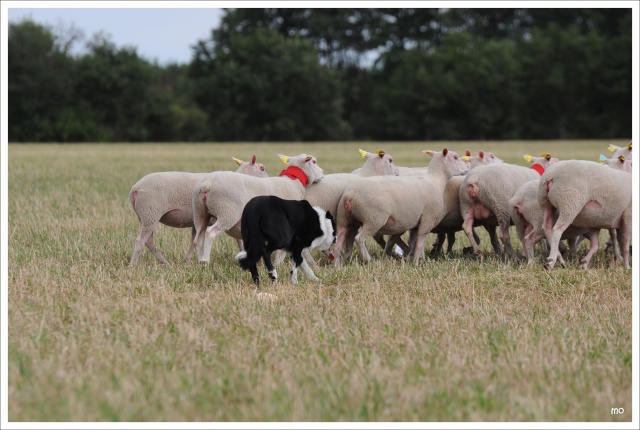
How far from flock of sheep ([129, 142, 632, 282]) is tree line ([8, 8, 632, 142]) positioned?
160ft

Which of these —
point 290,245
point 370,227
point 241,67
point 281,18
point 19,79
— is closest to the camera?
point 290,245

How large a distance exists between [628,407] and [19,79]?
2137 inches

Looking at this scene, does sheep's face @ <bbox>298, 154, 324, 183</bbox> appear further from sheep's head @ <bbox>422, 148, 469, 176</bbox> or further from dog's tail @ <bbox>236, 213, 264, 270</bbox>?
dog's tail @ <bbox>236, 213, 264, 270</bbox>

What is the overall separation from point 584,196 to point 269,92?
51997 mm

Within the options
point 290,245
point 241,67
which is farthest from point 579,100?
point 290,245

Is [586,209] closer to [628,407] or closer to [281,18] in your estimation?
[628,407]

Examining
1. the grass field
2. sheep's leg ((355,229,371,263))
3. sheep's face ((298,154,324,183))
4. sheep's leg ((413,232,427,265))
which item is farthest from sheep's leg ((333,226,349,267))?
sheep's leg ((413,232,427,265))

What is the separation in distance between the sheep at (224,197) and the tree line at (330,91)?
4949 centimetres

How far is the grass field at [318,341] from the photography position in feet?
15.5

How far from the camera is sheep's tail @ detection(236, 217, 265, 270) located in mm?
7789

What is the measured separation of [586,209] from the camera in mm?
9133

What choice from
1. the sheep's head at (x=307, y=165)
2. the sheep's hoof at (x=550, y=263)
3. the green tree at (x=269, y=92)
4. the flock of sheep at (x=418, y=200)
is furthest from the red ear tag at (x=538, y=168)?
the green tree at (x=269, y=92)

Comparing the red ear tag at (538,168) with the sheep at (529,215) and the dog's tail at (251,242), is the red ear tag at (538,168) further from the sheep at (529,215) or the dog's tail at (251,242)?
the dog's tail at (251,242)

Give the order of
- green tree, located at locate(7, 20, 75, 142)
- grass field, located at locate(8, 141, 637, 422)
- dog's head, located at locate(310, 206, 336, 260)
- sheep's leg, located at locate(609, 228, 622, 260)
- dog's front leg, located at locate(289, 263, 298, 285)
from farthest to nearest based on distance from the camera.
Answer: green tree, located at locate(7, 20, 75, 142) → sheep's leg, located at locate(609, 228, 622, 260) → dog's head, located at locate(310, 206, 336, 260) → dog's front leg, located at locate(289, 263, 298, 285) → grass field, located at locate(8, 141, 637, 422)
